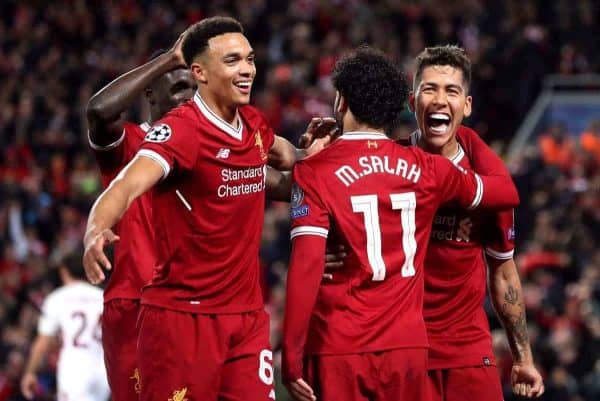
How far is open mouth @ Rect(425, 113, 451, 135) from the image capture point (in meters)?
6.50

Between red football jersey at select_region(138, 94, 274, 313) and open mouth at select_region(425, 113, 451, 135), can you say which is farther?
open mouth at select_region(425, 113, 451, 135)

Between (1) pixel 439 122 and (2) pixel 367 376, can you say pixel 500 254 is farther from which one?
(2) pixel 367 376

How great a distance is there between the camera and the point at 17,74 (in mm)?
19891

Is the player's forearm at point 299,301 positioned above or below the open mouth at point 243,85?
below

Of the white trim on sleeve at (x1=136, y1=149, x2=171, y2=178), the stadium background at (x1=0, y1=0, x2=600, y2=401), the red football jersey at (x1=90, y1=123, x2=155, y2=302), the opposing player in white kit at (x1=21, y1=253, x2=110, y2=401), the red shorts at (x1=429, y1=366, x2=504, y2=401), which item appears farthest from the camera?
the stadium background at (x1=0, y1=0, x2=600, y2=401)

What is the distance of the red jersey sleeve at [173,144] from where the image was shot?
5.70 metres

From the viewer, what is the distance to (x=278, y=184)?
22.0 feet

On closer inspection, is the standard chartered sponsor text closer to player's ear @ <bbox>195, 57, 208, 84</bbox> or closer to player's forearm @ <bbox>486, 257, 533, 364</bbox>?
player's ear @ <bbox>195, 57, 208, 84</bbox>

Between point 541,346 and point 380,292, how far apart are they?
19.6 feet

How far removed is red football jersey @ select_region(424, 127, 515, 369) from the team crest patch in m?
1.51

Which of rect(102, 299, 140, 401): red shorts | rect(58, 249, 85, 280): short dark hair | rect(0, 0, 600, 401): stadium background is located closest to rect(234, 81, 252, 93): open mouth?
rect(102, 299, 140, 401): red shorts

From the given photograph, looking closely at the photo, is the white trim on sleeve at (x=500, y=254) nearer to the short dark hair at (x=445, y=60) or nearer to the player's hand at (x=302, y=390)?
the short dark hair at (x=445, y=60)

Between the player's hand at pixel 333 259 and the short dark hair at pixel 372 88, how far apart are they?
595 millimetres

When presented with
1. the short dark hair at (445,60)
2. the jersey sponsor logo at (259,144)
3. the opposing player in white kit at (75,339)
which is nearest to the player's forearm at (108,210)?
the jersey sponsor logo at (259,144)
